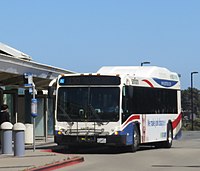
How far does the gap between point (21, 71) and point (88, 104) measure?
3.77 m

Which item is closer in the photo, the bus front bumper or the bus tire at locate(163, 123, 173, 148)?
the bus front bumper

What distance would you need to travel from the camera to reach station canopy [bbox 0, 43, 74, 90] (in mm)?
21125

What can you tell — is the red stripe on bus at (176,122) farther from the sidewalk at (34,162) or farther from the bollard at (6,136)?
the bollard at (6,136)

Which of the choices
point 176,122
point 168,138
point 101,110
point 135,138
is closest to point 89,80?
point 101,110

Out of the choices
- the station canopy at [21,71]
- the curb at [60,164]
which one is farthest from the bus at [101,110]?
the curb at [60,164]

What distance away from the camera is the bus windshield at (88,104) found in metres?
20.0

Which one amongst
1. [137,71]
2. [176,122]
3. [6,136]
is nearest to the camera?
[6,136]

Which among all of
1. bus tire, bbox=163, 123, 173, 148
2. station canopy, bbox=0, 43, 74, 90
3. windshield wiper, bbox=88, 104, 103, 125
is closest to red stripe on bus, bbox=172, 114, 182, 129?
bus tire, bbox=163, 123, 173, 148

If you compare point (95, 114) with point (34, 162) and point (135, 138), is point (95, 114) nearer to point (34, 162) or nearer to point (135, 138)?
point (135, 138)

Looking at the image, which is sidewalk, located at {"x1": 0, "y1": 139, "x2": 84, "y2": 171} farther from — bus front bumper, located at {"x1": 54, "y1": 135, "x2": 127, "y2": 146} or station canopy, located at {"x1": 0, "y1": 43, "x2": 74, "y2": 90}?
station canopy, located at {"x1": 0, "y1": 43, "x2": 74, "y2": 90}

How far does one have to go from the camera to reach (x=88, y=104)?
66.4ft

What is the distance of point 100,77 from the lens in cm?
2052

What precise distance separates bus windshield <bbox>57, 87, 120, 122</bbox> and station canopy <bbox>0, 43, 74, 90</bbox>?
2.25 meters

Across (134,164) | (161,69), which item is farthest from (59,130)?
(161,69)
